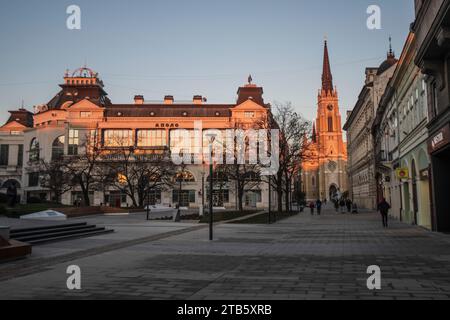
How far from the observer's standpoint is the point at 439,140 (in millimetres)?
18906

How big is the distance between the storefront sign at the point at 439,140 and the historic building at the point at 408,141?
1571 millimetres

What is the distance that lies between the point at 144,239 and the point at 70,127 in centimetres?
6798

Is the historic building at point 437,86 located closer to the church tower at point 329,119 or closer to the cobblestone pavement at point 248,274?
the cobblestone pavement at point 248,274

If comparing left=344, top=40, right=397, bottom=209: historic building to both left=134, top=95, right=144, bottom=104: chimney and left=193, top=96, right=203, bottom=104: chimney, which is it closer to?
left=193, top=96, right=203, bottom=104: chimney

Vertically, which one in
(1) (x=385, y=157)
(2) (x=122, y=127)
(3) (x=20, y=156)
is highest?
(2) (x=122, y=127)

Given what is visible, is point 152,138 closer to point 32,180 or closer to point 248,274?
point 32,180

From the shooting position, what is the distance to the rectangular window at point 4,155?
92150 mm

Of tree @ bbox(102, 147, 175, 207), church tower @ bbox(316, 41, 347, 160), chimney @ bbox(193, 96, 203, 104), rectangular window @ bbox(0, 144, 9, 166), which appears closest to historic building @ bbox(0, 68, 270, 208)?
chimney @ bbox(193, 96, 203, 104)

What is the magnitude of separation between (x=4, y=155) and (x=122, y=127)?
2931 centimetres

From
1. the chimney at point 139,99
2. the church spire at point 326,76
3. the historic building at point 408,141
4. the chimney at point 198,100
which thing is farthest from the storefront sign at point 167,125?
the church spire at point 326,76

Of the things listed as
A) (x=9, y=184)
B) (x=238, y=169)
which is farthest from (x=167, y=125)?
(x=9, y=184)

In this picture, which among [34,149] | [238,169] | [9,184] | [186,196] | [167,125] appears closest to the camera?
[9,184]
